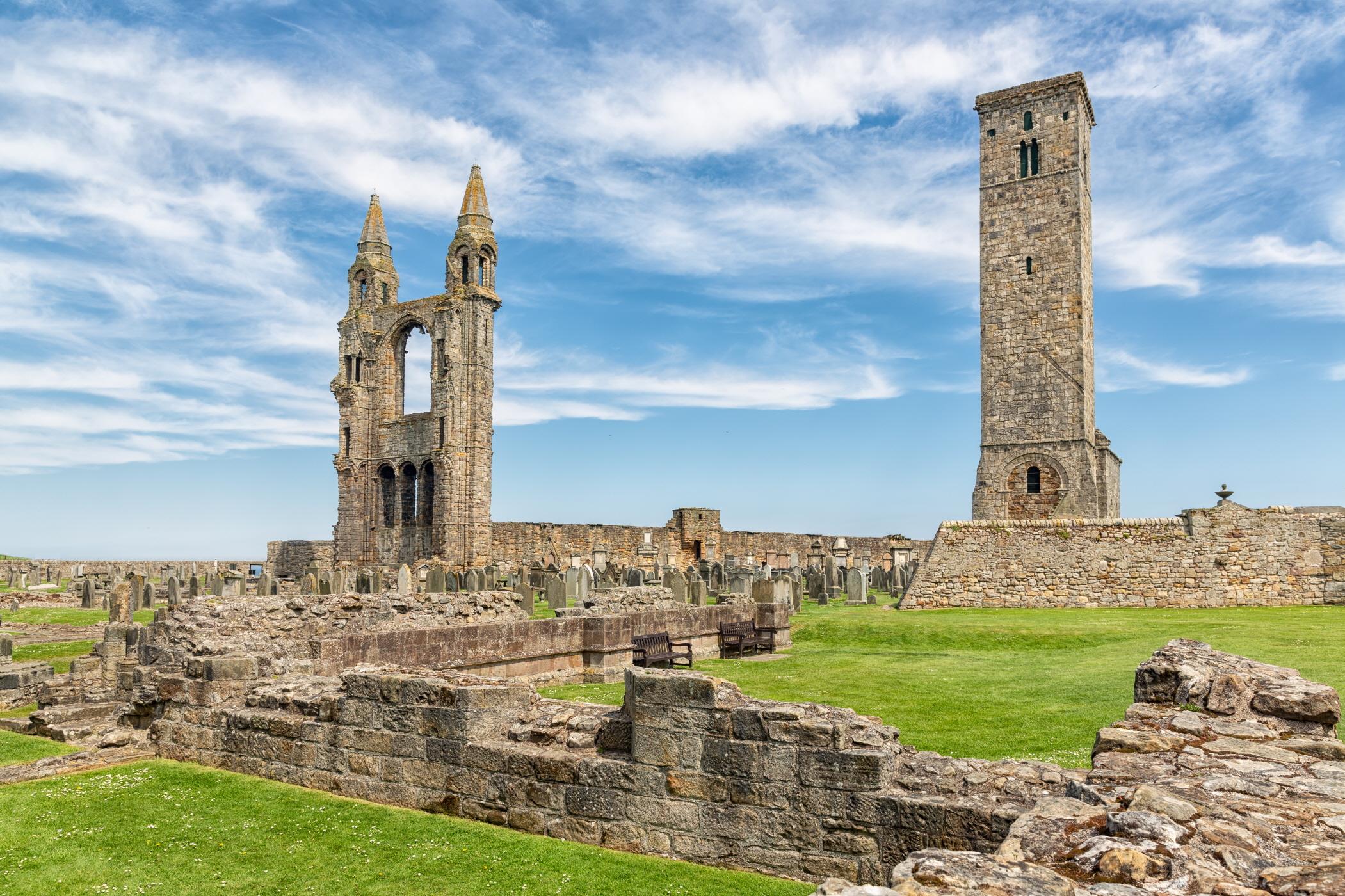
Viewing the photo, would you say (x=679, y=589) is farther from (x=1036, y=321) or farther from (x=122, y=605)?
(x=1036, y=321)

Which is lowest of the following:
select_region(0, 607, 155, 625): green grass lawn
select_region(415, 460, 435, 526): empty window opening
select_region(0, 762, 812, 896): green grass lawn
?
select_region(0, 607, 155, 625): green grass lawn

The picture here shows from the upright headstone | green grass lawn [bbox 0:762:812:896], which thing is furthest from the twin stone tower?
green grass lawn [bbox 0:762:812:896]

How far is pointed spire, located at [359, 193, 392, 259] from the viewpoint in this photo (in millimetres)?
45500

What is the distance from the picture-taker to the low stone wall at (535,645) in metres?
10.8

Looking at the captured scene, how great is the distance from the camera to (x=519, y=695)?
674 centimetres

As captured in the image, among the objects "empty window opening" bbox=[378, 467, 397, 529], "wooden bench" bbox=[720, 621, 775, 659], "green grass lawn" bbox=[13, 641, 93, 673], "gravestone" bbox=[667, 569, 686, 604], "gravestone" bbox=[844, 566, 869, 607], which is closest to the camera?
"wooden bench" bbox=[720, 621, 775, 659]

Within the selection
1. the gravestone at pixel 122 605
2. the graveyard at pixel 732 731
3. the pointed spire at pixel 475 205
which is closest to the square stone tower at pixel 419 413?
the pointed spire at pixel 475 205

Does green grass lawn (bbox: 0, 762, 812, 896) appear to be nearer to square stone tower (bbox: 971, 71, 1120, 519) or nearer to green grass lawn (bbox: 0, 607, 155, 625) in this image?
green grass lawn (bbox: 0, 607, 155, 625)

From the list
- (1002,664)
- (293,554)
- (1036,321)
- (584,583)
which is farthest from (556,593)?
(293,554)

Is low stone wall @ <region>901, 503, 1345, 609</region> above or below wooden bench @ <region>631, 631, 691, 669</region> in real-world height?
above

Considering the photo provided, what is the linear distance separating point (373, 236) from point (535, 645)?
3775 centimetres

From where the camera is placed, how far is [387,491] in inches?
1752

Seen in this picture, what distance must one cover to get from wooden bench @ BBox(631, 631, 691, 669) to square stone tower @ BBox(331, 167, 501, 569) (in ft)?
81.4

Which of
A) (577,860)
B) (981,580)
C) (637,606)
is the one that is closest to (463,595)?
(637,606)
